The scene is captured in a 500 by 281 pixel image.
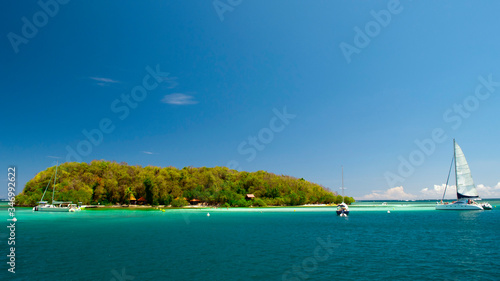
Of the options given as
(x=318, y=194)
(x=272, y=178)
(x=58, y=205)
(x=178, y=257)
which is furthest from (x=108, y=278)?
(x=318, y=194)

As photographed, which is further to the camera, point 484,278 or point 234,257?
point 234,257

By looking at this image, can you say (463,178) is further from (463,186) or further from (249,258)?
(249,258)

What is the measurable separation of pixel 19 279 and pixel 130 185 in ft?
361

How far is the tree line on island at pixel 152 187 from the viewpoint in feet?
394

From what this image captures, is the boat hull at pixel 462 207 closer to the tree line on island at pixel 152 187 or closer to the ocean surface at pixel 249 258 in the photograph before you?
the tree line on island at pixel 152 187

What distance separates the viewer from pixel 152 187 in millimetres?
119938

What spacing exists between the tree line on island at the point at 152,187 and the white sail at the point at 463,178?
66.9 meters

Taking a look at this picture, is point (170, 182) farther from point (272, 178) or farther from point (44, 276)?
point (44, 276)

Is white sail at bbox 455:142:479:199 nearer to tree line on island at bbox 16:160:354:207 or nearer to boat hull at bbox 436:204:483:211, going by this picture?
boat hull at bbox 436:204:483:211

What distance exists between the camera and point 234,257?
26797mm

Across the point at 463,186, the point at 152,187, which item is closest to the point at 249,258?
the point at 463,186

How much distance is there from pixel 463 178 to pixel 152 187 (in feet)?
343

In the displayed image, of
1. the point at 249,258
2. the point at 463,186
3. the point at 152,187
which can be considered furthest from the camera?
the point at 152,187

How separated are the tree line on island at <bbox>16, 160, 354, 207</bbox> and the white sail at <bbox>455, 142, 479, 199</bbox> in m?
66.9
